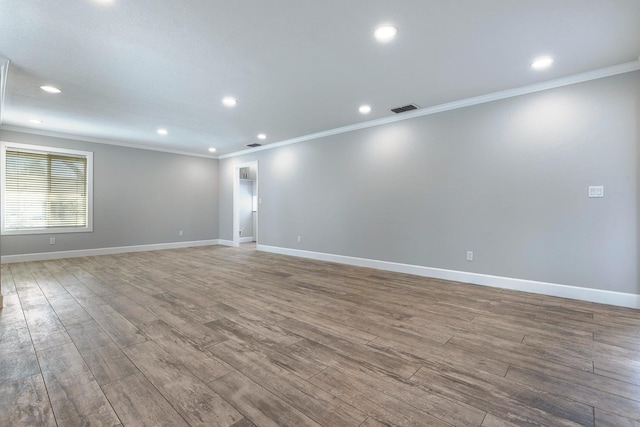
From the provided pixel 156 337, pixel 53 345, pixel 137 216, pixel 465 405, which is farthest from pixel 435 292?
pixel 137 216

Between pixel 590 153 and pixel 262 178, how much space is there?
225 inches

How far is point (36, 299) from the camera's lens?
3.11 m

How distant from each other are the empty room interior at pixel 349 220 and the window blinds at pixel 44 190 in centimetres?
4

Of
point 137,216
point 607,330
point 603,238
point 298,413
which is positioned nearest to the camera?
point 298,413

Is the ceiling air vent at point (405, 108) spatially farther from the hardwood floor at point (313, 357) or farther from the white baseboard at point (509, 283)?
the hardwood floor at point (313, 357)

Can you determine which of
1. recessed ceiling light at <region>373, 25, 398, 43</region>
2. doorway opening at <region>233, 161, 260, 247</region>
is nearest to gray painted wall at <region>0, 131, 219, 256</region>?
doorway opening at <region>233, 161, 260, 247</region>

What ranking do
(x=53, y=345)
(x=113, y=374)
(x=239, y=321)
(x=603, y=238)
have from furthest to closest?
(x=603, y=238), (x=239, y=321), (x=53, y=345), (x=113, y=374)

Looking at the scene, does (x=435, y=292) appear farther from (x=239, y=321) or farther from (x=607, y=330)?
(x=239, y=321)

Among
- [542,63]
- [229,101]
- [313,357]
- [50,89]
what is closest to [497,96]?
[542,63]

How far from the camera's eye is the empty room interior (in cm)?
158

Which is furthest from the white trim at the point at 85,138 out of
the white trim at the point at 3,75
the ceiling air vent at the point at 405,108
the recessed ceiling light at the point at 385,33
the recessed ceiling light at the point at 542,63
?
the recessed ceiling light at the point at 542,63

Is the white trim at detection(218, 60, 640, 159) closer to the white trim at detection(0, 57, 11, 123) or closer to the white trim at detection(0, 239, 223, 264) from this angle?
the white trim at detection(0, 57, 11, 123)

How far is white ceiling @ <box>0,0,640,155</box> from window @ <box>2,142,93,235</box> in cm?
137

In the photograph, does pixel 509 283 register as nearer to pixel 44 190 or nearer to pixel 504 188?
pixel 504 188
